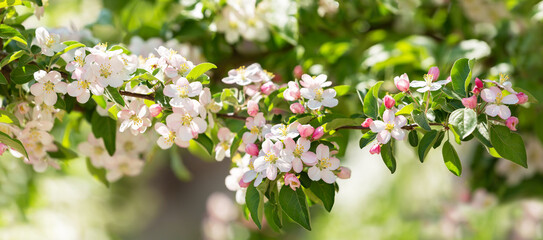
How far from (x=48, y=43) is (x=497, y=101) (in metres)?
0.57

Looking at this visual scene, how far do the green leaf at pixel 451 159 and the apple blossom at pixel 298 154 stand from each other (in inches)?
6.8

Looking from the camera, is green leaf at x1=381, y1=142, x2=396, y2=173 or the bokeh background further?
the bokeh background

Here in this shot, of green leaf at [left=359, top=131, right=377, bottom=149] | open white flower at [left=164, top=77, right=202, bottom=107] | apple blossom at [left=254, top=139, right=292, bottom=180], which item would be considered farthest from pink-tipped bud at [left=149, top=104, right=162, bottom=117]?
green leaf at [left=359, top=131, right=377, bottom=149]

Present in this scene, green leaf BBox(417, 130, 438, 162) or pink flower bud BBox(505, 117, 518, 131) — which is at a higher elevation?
pink flower bud BBox(505, 117, 518, 131)

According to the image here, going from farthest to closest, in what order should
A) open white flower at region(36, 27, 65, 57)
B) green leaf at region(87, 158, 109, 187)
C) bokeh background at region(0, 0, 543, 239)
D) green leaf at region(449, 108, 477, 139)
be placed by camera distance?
bokeh background at region(0, 0, 543, 239) < green leaf at region(87, 158, 109, 187) < open white flower at region(36, 27, 65, 57) < green leaf at region(449, 108, 477, 139)

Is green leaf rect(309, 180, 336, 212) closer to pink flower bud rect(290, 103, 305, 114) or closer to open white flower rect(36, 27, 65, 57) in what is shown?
pink flower bud rect(290, 103, 305, 114)

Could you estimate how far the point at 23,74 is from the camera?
0.77m

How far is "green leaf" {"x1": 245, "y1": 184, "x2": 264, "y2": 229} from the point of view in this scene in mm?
727

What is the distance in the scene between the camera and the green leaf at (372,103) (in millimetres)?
743

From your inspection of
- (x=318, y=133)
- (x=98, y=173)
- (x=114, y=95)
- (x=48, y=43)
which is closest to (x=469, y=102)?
(x=318, y=133)

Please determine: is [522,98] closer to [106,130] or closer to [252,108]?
[252,108]

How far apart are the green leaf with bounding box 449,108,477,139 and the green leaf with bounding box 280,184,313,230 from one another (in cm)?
20

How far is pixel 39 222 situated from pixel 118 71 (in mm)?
1509

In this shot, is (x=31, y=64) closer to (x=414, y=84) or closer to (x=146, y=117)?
(x=146, y=117)
